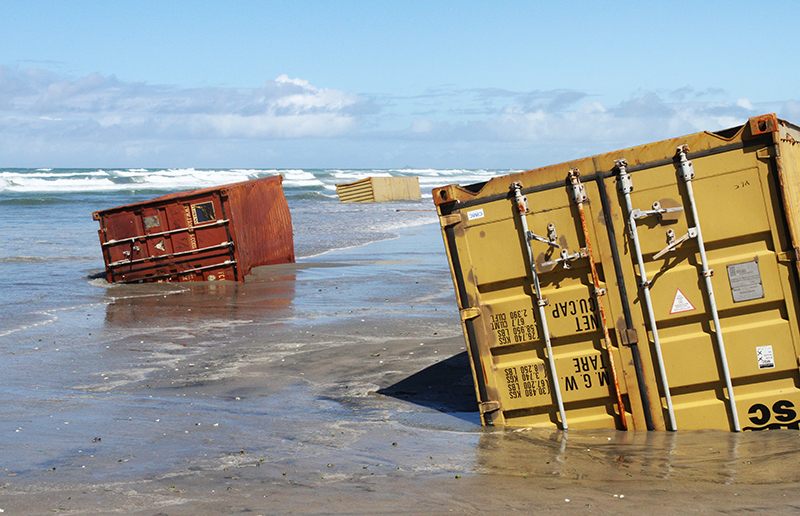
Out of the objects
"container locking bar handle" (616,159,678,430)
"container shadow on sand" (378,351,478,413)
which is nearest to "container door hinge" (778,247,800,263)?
"container locking bar handle" (616,159,678,430)

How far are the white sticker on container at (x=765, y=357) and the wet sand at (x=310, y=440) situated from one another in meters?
0.48

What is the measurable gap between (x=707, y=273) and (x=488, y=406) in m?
2.05

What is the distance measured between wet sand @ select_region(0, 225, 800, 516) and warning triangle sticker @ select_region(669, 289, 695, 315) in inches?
36.3

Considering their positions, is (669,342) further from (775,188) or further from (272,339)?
(272,339)

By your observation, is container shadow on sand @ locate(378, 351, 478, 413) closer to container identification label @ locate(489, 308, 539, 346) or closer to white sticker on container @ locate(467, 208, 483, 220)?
container identification label @ locate(489, 308, 539, 346)

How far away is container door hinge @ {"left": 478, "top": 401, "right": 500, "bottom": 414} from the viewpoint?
19.9 ft

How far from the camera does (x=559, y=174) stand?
562 centimetres

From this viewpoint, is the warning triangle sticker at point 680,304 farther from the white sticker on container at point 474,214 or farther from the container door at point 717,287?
the white sticker on container at point 474,214

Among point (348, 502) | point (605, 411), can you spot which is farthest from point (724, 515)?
point (348, 502)

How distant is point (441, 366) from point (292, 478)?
352 cm

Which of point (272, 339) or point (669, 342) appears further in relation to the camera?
point (272, 339)

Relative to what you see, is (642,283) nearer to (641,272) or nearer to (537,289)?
(641,272)

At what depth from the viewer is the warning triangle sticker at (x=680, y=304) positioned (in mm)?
5375

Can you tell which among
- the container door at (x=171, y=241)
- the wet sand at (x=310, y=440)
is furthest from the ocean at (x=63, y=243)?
the wet sand at (x=310, y=440)
